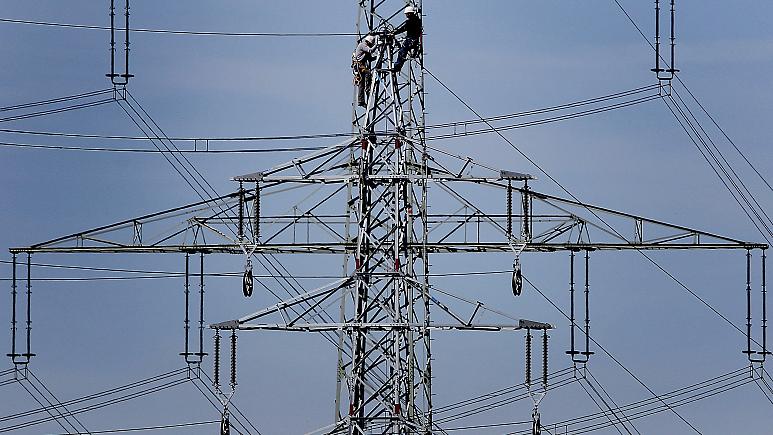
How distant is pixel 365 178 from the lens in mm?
55750

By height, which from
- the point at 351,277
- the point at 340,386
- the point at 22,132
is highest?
the point at 22,132

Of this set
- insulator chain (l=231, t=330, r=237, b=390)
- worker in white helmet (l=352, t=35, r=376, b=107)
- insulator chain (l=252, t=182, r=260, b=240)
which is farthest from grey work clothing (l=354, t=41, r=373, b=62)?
insulator chain (l=231, t=330, r=237, b=390)

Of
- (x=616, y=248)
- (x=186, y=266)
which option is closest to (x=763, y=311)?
(x=616, y=248)

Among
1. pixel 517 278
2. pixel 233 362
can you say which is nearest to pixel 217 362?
pixel 233 362

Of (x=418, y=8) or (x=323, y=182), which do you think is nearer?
(x=323, y=182)

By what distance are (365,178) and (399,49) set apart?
5.43 meters

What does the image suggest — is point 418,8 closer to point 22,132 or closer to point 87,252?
point 87,252

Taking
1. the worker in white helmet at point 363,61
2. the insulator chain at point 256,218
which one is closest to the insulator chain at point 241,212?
the insulator chain at point 256,218

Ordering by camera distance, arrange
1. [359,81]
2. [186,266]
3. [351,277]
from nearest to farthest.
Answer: [351,277]
[359,81]
[186,266]

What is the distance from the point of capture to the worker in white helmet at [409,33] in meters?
58.6

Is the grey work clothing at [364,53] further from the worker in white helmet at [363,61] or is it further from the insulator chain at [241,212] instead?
the insulator chain at [241,212]

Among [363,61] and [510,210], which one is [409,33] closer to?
[363,61]

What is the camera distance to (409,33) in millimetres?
58688

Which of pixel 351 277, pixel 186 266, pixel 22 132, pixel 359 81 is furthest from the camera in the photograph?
pixel 22 132
